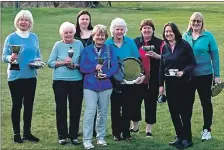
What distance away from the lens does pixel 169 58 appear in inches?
303

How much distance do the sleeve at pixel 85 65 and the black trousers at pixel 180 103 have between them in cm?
113

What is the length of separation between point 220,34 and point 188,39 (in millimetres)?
23552

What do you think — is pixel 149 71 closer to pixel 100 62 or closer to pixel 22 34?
pixel 100 62

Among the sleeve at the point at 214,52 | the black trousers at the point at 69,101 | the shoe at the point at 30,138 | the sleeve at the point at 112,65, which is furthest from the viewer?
the shoe at the point at 30,138

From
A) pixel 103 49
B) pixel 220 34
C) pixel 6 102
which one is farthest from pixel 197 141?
pixel 220 34

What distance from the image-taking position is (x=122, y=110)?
8.27 m

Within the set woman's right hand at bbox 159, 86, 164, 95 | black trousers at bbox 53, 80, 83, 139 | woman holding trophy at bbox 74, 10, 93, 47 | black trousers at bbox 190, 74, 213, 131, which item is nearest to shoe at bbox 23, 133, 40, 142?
black trousers at bbox 53, 80, 83, 139

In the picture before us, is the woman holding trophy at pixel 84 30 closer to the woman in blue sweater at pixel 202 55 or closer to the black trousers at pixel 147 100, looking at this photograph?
the black trousers at pixel 147 100

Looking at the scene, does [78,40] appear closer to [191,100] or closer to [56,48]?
[56,48]

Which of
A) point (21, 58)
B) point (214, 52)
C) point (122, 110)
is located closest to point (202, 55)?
point (214, 52)

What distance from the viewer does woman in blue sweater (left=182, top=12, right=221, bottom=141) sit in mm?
7969


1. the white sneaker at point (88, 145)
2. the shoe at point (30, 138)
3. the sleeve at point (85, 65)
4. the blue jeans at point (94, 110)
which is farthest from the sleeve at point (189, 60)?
the shoe at point (30, 138)

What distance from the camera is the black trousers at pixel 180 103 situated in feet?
25.3

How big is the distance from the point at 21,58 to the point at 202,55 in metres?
2.74
